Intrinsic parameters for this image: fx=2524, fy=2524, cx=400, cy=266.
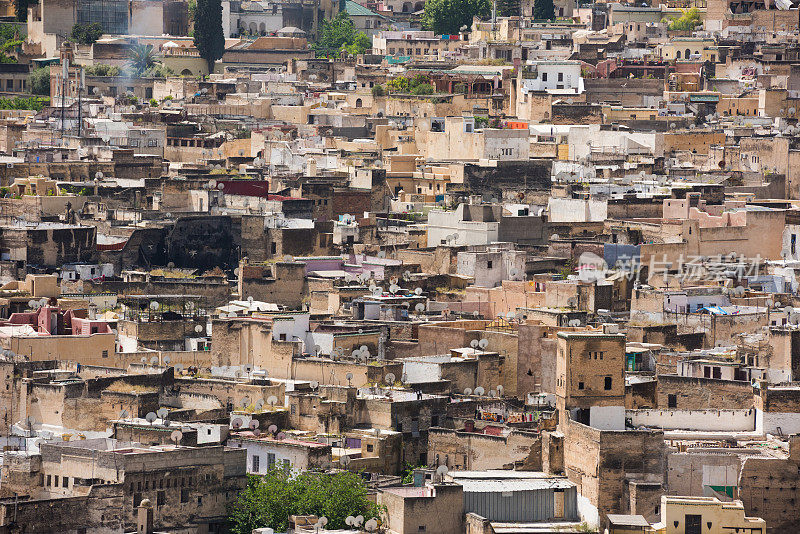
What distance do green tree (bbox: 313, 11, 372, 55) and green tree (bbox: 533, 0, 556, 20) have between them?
885cm

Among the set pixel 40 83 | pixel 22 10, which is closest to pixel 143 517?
pixel 40 83

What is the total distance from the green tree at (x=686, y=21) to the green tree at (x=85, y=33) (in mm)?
27681

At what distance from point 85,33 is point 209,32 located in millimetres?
5962

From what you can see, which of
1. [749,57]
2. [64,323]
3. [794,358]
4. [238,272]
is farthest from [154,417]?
[749,57]

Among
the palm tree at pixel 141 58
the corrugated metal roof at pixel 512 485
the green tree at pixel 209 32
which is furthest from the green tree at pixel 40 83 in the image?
the corrugated metal roof at pixel 512 485

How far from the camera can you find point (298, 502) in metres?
40.6

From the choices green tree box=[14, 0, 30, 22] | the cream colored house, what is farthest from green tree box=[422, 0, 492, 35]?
the cream colored house

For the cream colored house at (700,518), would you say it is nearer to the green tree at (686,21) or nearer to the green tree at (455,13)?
the green tree at (686,21)

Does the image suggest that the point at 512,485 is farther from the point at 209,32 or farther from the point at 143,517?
the point at 209,32

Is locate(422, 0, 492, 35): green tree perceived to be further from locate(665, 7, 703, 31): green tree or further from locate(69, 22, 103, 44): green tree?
locate(69, 22, 103, 44): green tree

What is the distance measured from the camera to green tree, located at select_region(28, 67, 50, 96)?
110812 millimetres

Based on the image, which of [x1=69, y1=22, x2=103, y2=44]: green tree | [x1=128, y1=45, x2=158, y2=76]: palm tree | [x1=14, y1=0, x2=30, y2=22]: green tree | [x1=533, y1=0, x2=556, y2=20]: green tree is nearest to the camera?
[x1=128, y1=45, x2=158, y2=76]: palm tree

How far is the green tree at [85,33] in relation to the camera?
119 metres

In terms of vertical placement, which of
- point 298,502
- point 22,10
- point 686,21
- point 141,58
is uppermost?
point 22,10
